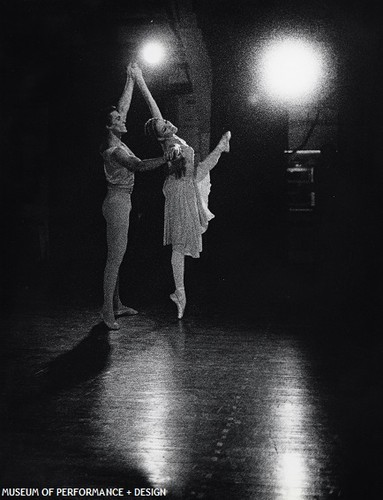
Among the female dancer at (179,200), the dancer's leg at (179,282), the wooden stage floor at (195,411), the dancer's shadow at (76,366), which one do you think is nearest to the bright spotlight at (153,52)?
the female dancer at (179,200)

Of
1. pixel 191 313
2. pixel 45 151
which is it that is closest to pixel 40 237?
pixel 45 151

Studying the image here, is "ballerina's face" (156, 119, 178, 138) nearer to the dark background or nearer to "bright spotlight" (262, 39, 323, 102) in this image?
the dark background

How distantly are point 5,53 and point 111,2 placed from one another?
166 cm

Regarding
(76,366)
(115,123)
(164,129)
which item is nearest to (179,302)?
(164,129)

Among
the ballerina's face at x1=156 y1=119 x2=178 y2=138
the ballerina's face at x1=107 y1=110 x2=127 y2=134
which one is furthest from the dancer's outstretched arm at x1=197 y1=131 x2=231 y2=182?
the ballerina's face at x1=107 y1=110 x2=127 y2=134

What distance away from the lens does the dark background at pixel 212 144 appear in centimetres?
842

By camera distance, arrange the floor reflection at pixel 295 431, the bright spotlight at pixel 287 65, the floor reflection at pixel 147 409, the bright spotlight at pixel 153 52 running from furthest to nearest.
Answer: the bright spotlight at pixel 287 65 < the bright spotlight at pixel 153 52 < the floor reflection at pixel 147 409 < the floor reflection at pixel 295 431

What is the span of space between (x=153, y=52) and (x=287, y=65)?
220 centimetres

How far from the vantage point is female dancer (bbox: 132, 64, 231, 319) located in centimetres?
543

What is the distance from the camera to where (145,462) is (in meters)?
2.26

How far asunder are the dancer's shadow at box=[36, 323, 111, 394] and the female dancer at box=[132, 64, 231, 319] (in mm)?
1137

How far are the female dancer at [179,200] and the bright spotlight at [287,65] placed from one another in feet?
14.8

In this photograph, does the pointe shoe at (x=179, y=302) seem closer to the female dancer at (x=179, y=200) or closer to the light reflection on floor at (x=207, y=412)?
the female dancer at (x=179, y=200)

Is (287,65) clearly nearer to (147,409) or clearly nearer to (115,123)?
(115,123)
